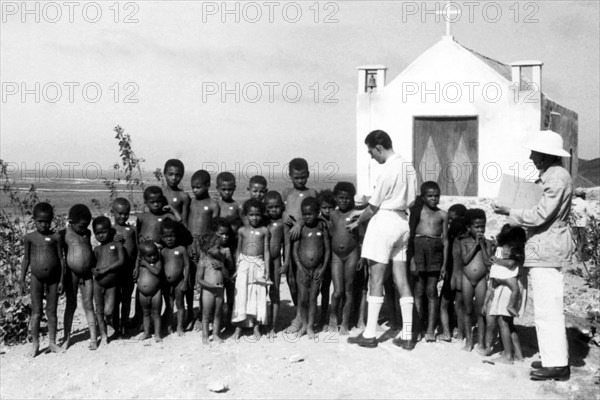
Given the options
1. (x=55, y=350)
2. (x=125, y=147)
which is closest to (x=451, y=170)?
(x=125, y=147)

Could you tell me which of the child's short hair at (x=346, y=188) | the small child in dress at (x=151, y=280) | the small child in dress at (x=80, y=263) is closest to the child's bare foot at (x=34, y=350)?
the small child in dress at (x=80, y=263)

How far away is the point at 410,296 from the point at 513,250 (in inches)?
43.9

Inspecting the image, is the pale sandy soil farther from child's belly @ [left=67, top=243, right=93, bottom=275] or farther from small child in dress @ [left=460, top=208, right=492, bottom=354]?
child's belly @ [left=67, top=243, right=93, bottom=275]

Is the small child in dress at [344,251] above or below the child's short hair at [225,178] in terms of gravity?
below

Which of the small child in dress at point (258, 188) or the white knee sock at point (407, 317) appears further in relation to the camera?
the small child in dress at point (258, 188)

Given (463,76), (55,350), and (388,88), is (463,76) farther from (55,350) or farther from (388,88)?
(55,350)

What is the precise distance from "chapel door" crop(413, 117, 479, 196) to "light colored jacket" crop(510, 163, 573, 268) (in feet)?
30.6

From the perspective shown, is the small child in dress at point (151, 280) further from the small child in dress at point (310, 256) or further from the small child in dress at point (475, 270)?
the small child in dress at point (475, 270)

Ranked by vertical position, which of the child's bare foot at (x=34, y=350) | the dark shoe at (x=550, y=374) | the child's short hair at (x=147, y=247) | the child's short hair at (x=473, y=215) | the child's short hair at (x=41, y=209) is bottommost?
the child's bare foot at (x=34, y=350)

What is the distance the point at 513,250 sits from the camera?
19.9 feet

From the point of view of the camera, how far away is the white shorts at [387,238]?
20.7 ft

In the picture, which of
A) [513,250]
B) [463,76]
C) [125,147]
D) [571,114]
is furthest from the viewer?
[571,114]

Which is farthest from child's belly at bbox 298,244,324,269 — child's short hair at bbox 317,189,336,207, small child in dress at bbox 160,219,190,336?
small child in dress at bbox 160,219,190,336

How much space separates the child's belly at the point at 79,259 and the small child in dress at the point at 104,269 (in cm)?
9
